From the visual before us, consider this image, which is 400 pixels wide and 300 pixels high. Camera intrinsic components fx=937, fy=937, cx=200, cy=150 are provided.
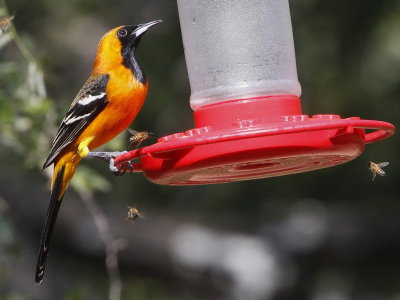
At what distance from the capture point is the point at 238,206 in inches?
433

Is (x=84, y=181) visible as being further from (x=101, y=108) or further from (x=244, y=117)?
(x=244, y=117)

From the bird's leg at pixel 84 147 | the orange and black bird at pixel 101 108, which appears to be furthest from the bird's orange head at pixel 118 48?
the bird's leg at pixel 84 147

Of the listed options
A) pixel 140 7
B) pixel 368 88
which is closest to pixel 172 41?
pixel 140 7

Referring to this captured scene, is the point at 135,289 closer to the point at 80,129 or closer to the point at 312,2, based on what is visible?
the point at 312,2

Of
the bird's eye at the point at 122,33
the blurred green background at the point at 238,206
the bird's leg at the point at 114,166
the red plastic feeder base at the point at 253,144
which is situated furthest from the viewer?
the blurred green background at the point at 238,206

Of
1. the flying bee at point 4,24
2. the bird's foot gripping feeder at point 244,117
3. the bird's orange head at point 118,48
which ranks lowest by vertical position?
the bird's foot gripping feeder at point 244,117

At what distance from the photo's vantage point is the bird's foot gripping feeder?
4.64 meters

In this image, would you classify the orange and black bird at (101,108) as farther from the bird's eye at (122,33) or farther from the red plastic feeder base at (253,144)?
the red plastic feeder base at (253,144)

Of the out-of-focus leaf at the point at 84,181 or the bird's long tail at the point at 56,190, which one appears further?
the out-of-focus leaf at the point at 84,181

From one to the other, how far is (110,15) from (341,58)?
2.86 m

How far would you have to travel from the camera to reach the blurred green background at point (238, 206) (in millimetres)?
10000

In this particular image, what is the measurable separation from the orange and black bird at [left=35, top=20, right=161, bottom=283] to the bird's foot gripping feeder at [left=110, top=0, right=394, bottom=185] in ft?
1.71

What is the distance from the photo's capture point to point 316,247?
1072cm

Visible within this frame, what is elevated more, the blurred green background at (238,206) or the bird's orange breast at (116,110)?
the bird's orange breast at (116,110)
